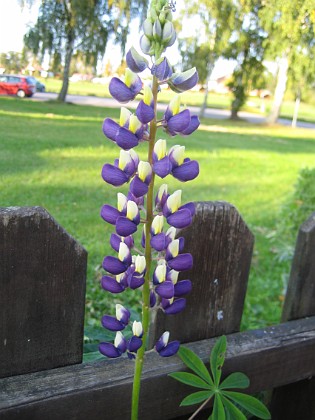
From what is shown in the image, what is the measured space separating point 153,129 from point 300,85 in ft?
62.1

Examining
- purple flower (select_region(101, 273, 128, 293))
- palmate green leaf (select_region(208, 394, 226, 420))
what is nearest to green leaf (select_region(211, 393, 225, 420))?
palmate green leaf (select_region(208, 394, 226, 420))

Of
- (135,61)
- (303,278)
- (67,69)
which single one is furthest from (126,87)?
(67,69)

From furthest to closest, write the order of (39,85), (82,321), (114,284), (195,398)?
1. (39,85)
2. (82,321)
3. (195,398)
4. (114,284)

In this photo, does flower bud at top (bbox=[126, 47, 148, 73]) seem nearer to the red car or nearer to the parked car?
the red car

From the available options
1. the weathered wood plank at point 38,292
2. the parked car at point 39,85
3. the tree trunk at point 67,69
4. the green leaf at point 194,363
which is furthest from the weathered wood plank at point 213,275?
the tree trunk at point 67,69

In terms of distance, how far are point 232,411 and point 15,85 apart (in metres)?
1.81

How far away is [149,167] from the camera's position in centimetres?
87

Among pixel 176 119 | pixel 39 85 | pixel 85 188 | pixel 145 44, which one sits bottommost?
pixel 85 188

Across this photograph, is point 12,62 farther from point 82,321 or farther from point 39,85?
point 82,321

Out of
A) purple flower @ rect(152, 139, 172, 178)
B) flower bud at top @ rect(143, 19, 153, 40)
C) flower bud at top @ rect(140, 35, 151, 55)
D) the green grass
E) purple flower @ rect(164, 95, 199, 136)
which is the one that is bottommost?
the green grass

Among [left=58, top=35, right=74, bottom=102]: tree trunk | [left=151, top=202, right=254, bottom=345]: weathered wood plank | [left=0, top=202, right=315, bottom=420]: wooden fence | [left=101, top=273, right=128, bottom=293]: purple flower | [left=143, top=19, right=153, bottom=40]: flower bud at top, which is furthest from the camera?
[left=58, top=35, right=74, bottom=102]: tree trunk

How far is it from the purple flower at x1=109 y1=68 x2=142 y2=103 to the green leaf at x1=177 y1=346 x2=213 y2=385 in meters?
0.61

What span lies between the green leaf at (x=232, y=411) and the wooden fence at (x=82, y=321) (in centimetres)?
19

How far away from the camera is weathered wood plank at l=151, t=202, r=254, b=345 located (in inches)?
50.7
